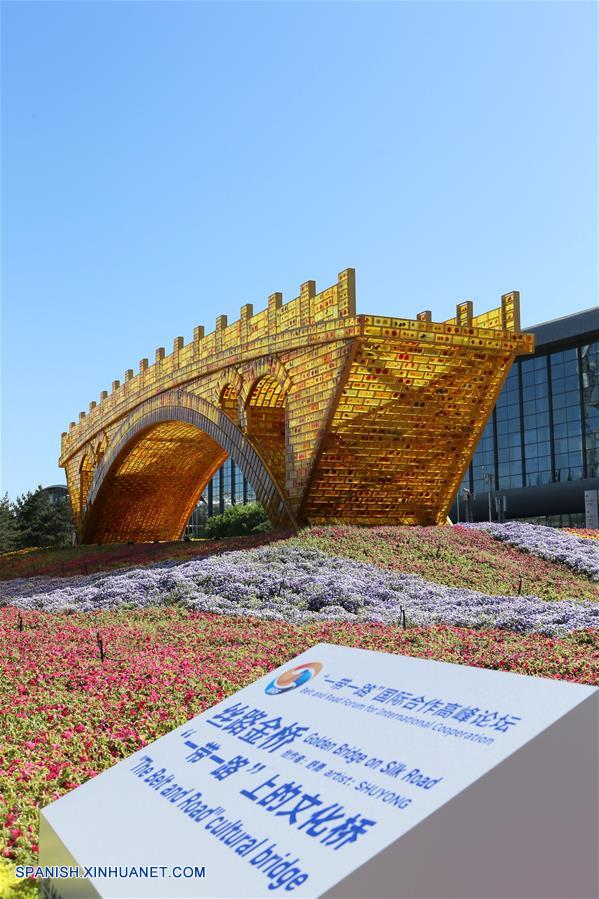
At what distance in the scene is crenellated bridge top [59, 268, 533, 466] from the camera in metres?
17.8

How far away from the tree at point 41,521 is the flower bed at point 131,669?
3612cm

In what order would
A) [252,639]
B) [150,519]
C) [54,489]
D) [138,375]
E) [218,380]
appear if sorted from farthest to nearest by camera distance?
1. [54,489]
2. [150,519]
3. [138,375]
4. [218,380]
5. [252,639]

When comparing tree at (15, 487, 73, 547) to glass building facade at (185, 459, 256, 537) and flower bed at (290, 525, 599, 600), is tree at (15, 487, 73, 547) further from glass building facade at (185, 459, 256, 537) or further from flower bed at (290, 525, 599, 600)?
flower bed at (290, 525, 599, 600)

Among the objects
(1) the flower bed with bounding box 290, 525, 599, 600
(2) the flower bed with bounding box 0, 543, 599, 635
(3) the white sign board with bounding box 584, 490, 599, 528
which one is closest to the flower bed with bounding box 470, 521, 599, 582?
(1) the flower bed with bounding box 290, 525, 599, 600

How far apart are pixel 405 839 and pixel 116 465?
96.1ft

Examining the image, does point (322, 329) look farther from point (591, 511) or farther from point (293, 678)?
point (591, 511)

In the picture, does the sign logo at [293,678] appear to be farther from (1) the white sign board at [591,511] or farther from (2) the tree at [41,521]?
(2) the tree at [41,521]

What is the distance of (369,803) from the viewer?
308 centimetres

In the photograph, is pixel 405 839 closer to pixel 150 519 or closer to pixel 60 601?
pixel 60 601

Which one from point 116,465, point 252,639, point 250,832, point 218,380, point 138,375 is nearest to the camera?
point 250,832

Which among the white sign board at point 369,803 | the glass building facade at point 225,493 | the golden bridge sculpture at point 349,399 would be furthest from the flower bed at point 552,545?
the glass building facade at point 225,493

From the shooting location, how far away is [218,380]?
2273cm

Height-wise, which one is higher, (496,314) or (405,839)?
(496,314)

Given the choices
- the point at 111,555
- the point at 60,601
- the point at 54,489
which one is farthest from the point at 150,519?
the point at 54,489
